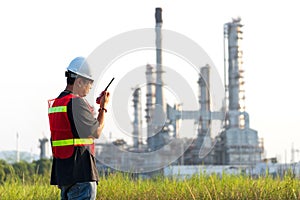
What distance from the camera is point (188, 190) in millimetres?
7566

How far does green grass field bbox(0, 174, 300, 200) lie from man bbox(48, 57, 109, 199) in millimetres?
2621

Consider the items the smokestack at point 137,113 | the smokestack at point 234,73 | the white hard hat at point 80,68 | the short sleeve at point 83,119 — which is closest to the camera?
the short sleeve at point 83,119

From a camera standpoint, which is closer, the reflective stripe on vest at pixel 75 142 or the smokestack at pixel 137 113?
the reflective stripe on vest at pixel 75 142

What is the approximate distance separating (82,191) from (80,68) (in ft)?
3.11

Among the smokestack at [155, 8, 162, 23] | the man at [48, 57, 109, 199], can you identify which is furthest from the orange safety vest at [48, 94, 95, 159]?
the smokestack at [155, 8, 162, 23]

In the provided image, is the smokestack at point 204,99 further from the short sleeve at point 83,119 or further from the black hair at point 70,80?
the short sleeve at point 83,119

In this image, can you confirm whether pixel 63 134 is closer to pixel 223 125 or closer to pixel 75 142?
pixel 75 142

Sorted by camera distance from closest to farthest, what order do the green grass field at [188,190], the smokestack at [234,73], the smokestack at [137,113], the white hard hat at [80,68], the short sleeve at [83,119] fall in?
the short sleeve at [83,119], the white hard hat at [80,68], the green grass field at [188,190], the smokestack at [234,73], the smokestack at [137,113]

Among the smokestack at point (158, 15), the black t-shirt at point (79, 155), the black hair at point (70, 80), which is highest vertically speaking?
the smokestack at point (158, 15)

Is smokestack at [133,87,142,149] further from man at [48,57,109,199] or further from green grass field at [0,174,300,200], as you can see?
man at [48,57,109,199]

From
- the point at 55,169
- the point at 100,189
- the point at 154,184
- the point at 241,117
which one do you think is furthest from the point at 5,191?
the point at 241,117

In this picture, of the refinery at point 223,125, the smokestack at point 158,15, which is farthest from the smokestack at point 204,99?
the smokestack at point 158,15

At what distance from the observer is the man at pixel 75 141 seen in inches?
171

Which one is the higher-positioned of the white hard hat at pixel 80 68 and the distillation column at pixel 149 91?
the distillation column at pixel 149 91
